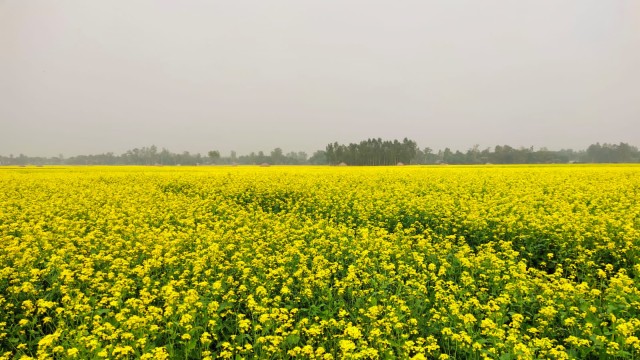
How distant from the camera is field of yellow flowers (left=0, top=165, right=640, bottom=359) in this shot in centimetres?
453

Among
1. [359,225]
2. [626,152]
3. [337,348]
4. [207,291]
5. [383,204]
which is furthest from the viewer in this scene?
[626,152]

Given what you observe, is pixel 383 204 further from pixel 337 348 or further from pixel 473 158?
pixel 473 158

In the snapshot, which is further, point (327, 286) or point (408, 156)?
point (408, 156)

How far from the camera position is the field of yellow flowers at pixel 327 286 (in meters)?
4.53

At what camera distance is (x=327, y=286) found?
6.48 metres

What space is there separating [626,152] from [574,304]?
14750cm

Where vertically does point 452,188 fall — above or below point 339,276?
above

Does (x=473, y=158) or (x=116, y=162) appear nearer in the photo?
(x=473, y=158)

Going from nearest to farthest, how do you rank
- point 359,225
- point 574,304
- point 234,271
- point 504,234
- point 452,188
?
point 574,304 < point 234,271 < point 504,234 < point 359,225 < point 452,188

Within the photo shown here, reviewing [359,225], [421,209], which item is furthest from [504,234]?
[359,225]

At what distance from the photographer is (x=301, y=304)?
6.19m

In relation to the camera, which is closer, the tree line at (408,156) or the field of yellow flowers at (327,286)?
the field of yellow flowers at (327,286)

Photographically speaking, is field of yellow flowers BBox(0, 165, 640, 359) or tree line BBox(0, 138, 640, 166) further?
tree line BBox(0, 138, 640, 166)

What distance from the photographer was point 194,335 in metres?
4.85
